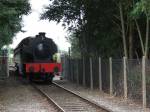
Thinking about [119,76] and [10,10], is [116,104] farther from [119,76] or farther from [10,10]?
[10,10]

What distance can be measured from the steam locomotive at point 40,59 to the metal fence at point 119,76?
2.00m

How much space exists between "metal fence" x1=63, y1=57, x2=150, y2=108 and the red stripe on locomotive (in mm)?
1523

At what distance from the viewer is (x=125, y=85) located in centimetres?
2241

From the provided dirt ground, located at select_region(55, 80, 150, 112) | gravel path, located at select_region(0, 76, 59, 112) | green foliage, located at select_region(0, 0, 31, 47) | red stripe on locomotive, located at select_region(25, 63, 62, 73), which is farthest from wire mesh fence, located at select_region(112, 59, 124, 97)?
red stripe on locomotive, located at select_region(25, 63, 62, 73)

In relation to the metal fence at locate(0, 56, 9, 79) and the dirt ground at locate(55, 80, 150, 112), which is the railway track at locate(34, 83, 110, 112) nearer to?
the dirt ground at locate(55, 80, 150, 112)

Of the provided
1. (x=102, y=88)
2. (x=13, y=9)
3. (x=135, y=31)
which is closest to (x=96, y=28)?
(x=135, y=31)

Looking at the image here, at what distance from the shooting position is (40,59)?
1405 inches

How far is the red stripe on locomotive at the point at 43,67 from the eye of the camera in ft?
113

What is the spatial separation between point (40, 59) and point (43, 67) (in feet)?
3.49

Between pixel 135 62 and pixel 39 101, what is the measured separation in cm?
456

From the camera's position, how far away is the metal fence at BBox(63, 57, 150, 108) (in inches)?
767

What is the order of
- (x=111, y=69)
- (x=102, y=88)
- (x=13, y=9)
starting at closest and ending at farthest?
(x=13, y=9) < (x=111, y=69) < (x=102, y=88)

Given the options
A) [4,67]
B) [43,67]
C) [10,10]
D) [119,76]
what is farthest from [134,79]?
[4,67]

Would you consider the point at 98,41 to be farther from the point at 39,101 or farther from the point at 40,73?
the point at 39,101
